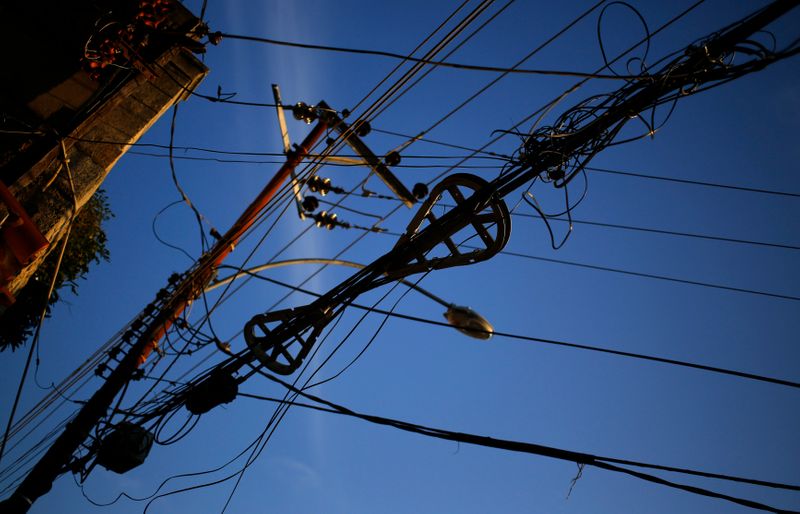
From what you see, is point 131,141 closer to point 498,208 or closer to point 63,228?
point 63,228

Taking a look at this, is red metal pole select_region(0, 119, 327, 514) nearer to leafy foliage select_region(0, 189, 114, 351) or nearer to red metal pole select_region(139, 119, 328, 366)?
red metal pole select_region(139, 119, 328, 366)

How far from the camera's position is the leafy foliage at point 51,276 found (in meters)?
8.07

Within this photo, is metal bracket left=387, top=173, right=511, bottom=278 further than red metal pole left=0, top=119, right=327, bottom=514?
No

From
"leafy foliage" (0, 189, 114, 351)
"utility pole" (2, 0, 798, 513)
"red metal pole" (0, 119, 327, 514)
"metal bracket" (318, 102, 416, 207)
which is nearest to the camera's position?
"utility pole" (2, 0, 798, 513)

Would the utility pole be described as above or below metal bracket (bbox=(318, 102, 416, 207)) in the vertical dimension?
below

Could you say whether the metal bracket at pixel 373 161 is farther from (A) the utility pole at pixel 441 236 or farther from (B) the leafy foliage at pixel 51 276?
Answer: (B) the leafy foliage at pixel 51 276

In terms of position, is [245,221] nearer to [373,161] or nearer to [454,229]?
[373,161]

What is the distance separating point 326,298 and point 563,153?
2.37m

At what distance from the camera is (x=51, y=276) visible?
793 cm

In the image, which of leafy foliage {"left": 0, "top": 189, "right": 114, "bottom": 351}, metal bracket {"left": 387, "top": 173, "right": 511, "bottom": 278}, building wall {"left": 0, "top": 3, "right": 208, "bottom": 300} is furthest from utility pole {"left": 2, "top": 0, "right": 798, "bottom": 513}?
leafy foliage {"left": 0, "top": 189, "right": 114, "bottom": 351}

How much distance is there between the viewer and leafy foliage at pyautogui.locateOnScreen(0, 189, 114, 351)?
8070 millimetres

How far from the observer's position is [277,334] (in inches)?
166

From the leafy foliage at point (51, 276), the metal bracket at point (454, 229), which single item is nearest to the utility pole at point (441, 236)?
the metal bracket at point (454, 229)

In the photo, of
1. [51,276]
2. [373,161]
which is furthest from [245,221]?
[51,276]
